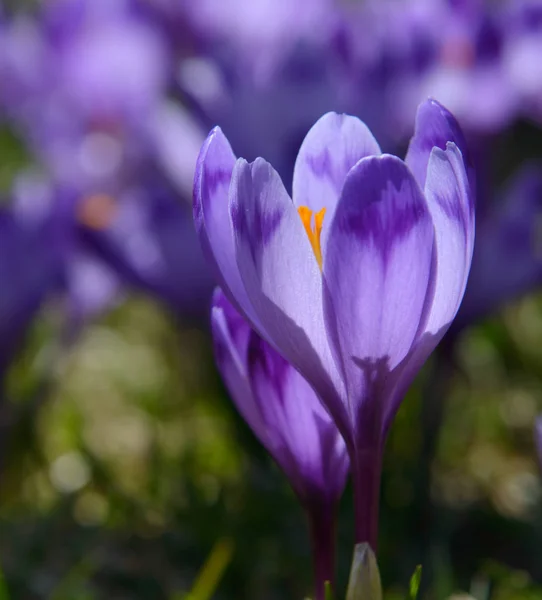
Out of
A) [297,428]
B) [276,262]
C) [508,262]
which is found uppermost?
[276,262]

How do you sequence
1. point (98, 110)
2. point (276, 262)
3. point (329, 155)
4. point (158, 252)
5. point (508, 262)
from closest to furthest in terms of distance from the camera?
point (276, 262) → point (329, 155) → point (508, 262) → point (158, 252) → point (98, 110)

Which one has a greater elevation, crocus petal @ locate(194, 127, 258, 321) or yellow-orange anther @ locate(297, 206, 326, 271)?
crocus petal @ locate(194, 127, 258, 321)

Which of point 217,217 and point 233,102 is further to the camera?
point 233,102

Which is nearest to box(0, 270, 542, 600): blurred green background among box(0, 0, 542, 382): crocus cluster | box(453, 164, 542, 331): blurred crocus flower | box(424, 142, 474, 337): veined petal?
box(453, 164, 542, 331): blurred crocus flower

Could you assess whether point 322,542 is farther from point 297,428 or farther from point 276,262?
point 276,262

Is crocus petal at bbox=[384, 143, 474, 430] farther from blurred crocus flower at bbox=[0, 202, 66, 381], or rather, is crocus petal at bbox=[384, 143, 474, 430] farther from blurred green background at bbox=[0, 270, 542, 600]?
blurred crocus flower at bbox=[0, 202, 66, 381]

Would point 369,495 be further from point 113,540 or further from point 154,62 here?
point 154,62

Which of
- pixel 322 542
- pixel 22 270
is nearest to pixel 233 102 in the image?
pixel 22 270

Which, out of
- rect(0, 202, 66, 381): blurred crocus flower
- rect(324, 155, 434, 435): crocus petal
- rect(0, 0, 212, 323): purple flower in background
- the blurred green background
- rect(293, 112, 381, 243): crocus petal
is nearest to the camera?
rect(324, 155, 434, 435): crocus petal
